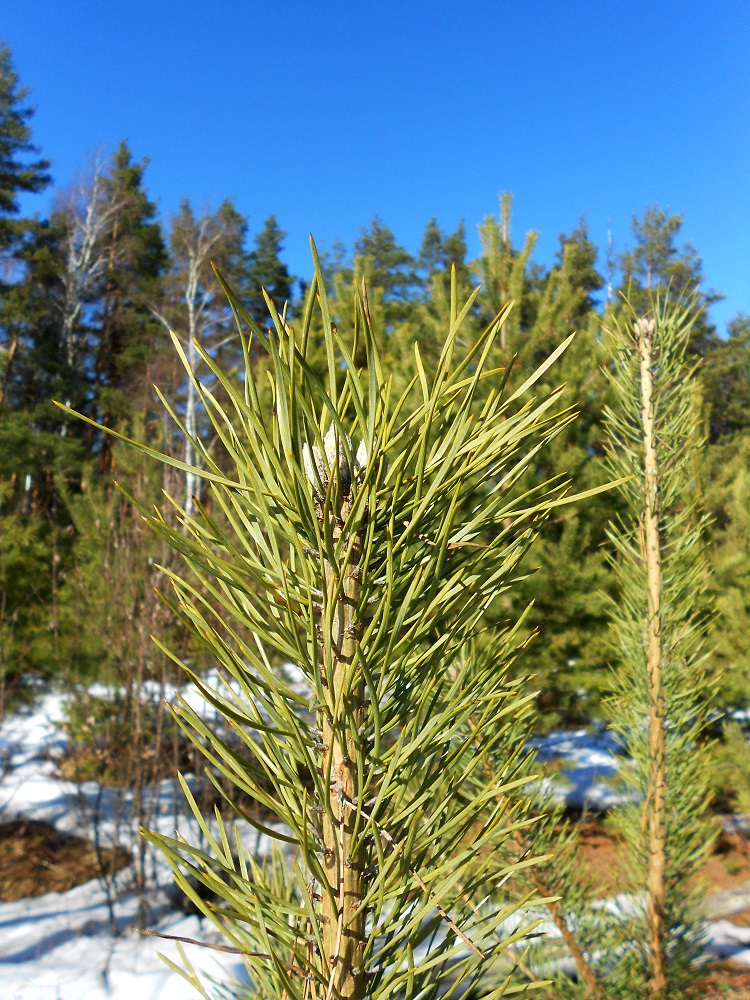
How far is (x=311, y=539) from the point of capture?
61 cm

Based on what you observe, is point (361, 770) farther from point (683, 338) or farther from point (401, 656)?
point (683, 338)

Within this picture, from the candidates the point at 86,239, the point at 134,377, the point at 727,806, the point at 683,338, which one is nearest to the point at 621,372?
the point at 683,338

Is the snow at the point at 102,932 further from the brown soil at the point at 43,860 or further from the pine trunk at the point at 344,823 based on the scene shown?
the pine trunk at the point at 344,823

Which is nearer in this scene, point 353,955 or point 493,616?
point 353,955

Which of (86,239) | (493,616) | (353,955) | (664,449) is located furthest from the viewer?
(86,239)

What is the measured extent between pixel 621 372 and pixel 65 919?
193 inches

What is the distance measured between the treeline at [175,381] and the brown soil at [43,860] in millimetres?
1190

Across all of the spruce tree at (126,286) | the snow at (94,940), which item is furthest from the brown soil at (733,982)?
the spruce tree at (126,286)

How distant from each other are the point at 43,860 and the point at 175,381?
947 cm

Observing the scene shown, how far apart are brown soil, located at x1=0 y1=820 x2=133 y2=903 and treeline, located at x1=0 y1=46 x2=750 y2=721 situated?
1190mm

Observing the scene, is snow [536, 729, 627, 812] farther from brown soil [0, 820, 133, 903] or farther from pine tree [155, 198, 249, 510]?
pine tree [155, 198, 249, 510]

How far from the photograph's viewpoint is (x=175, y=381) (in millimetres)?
12531

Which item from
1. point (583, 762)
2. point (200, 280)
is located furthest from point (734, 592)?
point (200, 280)

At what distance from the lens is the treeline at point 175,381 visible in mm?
4195
